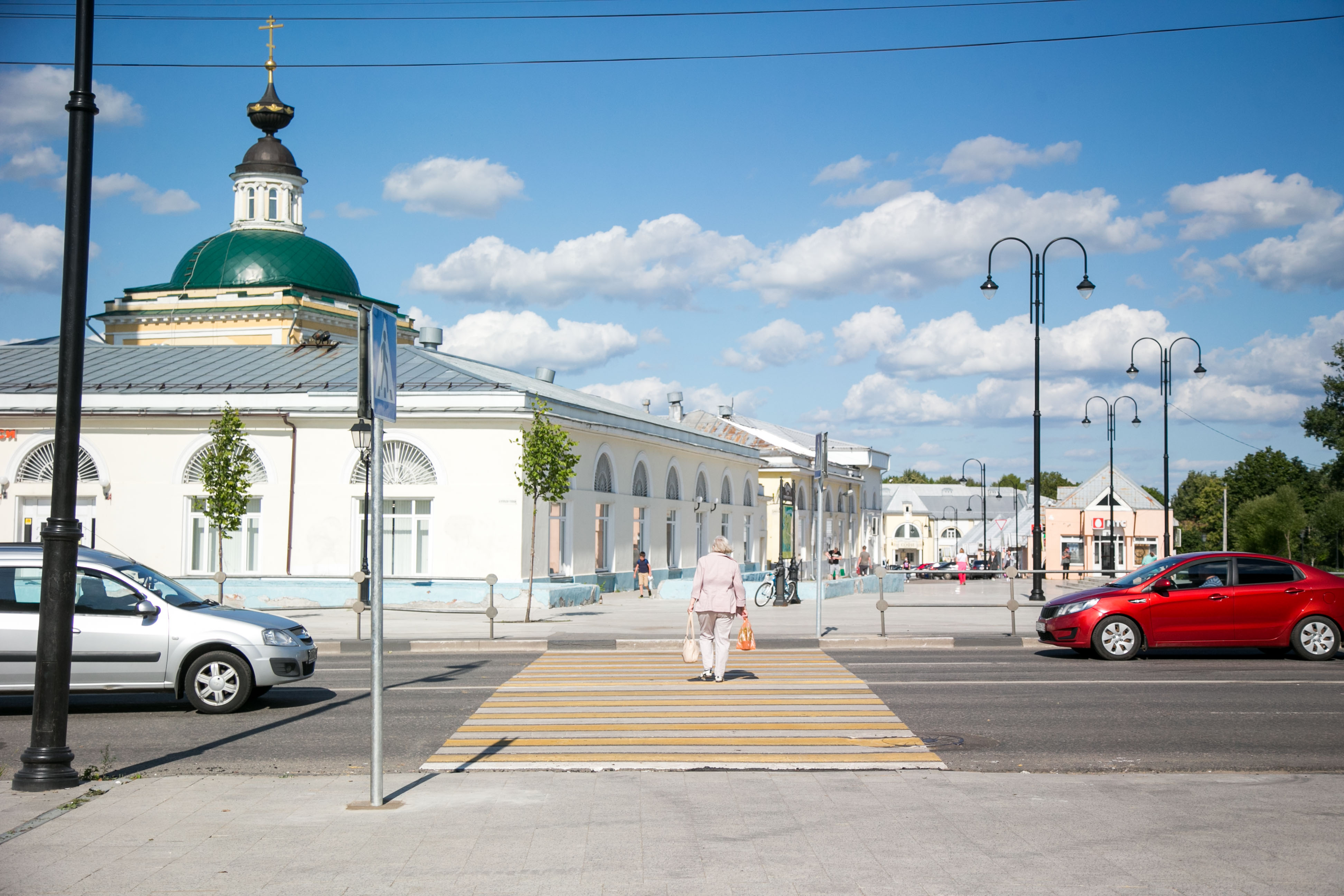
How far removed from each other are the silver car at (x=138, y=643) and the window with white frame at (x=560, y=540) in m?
23.7

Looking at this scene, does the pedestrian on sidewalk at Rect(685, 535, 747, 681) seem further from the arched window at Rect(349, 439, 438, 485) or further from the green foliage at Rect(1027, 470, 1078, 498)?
the green foliage at Rect(1027, 470, 1078, 498)

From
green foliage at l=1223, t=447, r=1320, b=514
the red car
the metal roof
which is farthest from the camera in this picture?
green foliage at l=1223, t=447, r=1320, b=514

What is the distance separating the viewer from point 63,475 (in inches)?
336

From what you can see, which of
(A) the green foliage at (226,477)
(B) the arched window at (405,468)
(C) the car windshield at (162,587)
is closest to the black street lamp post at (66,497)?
(C) the car windshield at (162,587)

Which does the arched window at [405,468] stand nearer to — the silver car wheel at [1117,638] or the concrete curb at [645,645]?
the concrete curb at [645,645]

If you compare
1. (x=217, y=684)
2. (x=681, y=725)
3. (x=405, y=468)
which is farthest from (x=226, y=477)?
(x=681, y=725)

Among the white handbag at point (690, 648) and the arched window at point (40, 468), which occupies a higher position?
the arched window at point (40, 468)

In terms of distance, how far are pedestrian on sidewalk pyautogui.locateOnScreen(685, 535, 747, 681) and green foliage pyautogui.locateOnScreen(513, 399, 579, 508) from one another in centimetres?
1433

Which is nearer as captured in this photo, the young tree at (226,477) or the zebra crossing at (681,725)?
the zebra crossing at (681,725)

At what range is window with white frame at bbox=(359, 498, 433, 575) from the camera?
3447 cm

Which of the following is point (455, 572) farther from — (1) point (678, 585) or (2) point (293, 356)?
(2) point (293, 356)

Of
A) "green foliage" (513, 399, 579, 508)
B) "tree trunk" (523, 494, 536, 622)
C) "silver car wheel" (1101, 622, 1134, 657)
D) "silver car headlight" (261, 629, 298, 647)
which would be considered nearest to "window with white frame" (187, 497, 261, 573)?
"tree trunk" (523, 494, 536, 622)

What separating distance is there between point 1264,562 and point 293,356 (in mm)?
31605

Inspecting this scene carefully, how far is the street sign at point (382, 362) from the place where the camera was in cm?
755
